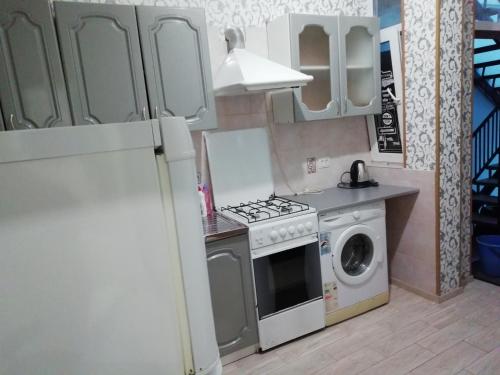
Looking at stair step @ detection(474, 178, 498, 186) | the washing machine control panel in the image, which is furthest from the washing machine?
stair step @ detection(474, 178, 498, 186)

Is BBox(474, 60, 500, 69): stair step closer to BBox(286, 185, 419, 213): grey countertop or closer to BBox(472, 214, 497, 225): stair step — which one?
BBox(472, 214, 497, 225): stair step

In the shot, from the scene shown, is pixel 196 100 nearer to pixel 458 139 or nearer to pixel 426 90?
pixel 426 90

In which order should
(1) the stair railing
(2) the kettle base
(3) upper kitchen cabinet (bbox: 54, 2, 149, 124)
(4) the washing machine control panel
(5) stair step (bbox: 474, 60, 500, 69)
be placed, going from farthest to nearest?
(1) the stair railing < (5) stair step (bbox: 474, 60, 500, 69) < (2) the kettle base < (4) the washing machine control panel < (3) upper kitchen cabinet (bbox: 54, 2, 149, 124)

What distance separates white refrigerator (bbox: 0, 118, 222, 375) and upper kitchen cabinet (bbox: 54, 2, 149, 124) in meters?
1.24

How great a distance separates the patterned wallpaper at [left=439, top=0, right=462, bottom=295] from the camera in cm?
221

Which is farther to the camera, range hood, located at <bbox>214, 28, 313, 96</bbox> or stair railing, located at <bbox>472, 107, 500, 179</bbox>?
stair railing, located at <bbox>472, 107, 500, 179</bbox>

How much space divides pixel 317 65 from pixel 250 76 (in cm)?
72

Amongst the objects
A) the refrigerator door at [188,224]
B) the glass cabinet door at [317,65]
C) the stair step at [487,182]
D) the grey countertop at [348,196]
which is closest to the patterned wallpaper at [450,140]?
the grey countertop at [348,196]

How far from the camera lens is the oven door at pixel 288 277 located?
2.01m

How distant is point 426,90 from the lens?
2.28m

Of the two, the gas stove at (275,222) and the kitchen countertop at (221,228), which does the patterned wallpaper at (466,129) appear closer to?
the gas stove at (275,222)

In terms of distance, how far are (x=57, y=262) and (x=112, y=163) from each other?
7.5 inches

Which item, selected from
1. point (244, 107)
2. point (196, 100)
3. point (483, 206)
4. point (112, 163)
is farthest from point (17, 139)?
point (483, 206)

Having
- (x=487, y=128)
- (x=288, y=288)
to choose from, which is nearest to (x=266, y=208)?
(x=288, y=288)
